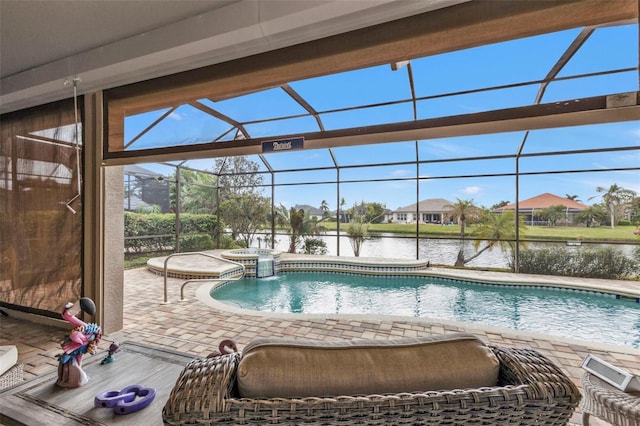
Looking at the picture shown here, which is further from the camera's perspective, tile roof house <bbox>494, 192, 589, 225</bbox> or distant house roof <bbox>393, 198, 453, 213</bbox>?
distant house roof <bbox>393, 198, 453, 213</bbox>

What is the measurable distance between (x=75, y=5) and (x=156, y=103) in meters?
0.90

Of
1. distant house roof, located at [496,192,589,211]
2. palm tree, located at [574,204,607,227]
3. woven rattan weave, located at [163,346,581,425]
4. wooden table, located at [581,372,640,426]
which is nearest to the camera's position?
woven rattan weave, located at [163,346,581,425]

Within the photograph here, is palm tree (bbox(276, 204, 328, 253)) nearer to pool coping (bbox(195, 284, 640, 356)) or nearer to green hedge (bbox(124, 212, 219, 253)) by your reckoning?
green hedge (bbox(124, 212, 219, 253))

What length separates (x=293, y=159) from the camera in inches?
461

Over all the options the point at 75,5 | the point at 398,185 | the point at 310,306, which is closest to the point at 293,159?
the point at 398,185

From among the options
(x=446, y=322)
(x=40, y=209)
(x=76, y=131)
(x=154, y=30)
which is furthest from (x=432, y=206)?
(x=40, y=209)

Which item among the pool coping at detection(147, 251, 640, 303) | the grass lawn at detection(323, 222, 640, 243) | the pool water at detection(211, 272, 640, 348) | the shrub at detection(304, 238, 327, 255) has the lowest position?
the pool water at detection(211, 272, 640, 348)

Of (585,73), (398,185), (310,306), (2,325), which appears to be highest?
(585,73)

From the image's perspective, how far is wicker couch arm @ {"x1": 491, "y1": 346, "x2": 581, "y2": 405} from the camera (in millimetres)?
769

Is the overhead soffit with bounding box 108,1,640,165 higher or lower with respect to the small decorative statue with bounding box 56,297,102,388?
higher

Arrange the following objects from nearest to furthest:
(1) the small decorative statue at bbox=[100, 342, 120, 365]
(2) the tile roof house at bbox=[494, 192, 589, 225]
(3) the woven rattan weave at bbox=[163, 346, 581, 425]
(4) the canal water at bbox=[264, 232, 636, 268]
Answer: (3) the woven rattan weave at bbox=[163, 346, 581, 425], (1) the small decorative statue at bbox=[100, 342, 120, 365], (4) the canal water at bbox=[264, 232, 636, 268], (2) the tile roof house at bbox=[494, 192, 589, 225]

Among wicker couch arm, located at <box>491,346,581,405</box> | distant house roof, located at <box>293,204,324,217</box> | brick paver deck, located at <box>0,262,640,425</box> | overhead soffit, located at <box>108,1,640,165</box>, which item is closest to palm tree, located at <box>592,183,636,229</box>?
brick paver deck, located at <box>0,262,640,425</box>

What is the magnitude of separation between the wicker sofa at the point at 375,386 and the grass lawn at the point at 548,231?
24.9 ft

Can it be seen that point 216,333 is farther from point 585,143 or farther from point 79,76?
point 585,143
